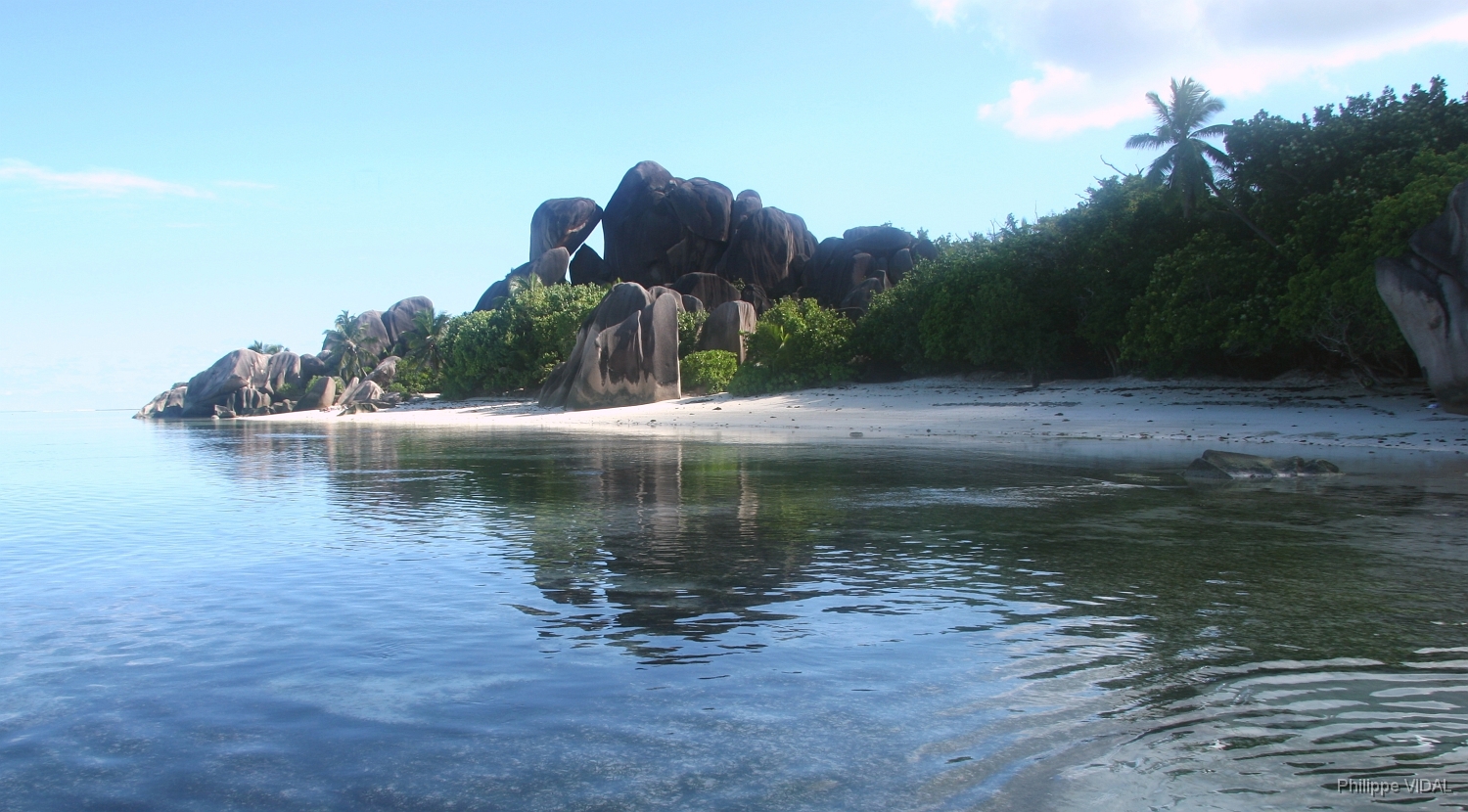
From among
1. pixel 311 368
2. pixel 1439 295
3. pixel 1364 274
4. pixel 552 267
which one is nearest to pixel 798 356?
pixel 1364 274

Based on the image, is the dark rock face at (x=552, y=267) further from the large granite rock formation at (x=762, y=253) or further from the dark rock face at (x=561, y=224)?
the large granite rock formation at (x=762, y=253)

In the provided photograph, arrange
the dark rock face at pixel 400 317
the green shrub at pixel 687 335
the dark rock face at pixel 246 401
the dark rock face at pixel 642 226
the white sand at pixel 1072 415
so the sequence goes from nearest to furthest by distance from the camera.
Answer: the white sand at pixel 1072 415 < the green shrub at pixel 687 335 < the dark rock face at pixel 246 401 < the dark rock face at pixel 642 226 < the dark rock face at pixel 400 317

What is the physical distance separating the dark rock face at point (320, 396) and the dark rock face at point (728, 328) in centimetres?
3290

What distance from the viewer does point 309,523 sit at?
11.8 metres

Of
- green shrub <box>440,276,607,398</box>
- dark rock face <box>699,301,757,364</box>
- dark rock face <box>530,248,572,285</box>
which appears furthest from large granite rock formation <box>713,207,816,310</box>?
dark rock face <box>699,301,757,364</box>

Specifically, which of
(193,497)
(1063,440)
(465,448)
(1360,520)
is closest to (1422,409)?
(1063,440)

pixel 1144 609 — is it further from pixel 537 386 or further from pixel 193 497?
pixel 537 386

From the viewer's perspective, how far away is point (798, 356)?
42938 millimetres

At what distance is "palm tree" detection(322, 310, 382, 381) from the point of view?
83312 millimetres

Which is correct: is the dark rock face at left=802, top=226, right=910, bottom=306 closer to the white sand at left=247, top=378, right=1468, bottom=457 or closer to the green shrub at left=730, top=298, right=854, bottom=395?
the green shrub at left=730, top=298, right=854, bottom=395

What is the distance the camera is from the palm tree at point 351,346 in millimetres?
83312

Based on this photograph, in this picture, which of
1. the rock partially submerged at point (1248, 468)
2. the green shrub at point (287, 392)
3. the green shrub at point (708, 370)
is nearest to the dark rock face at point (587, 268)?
the green shrub at point (287, 392)

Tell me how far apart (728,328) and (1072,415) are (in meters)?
23.1

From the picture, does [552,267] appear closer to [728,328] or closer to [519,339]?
[519,339]
